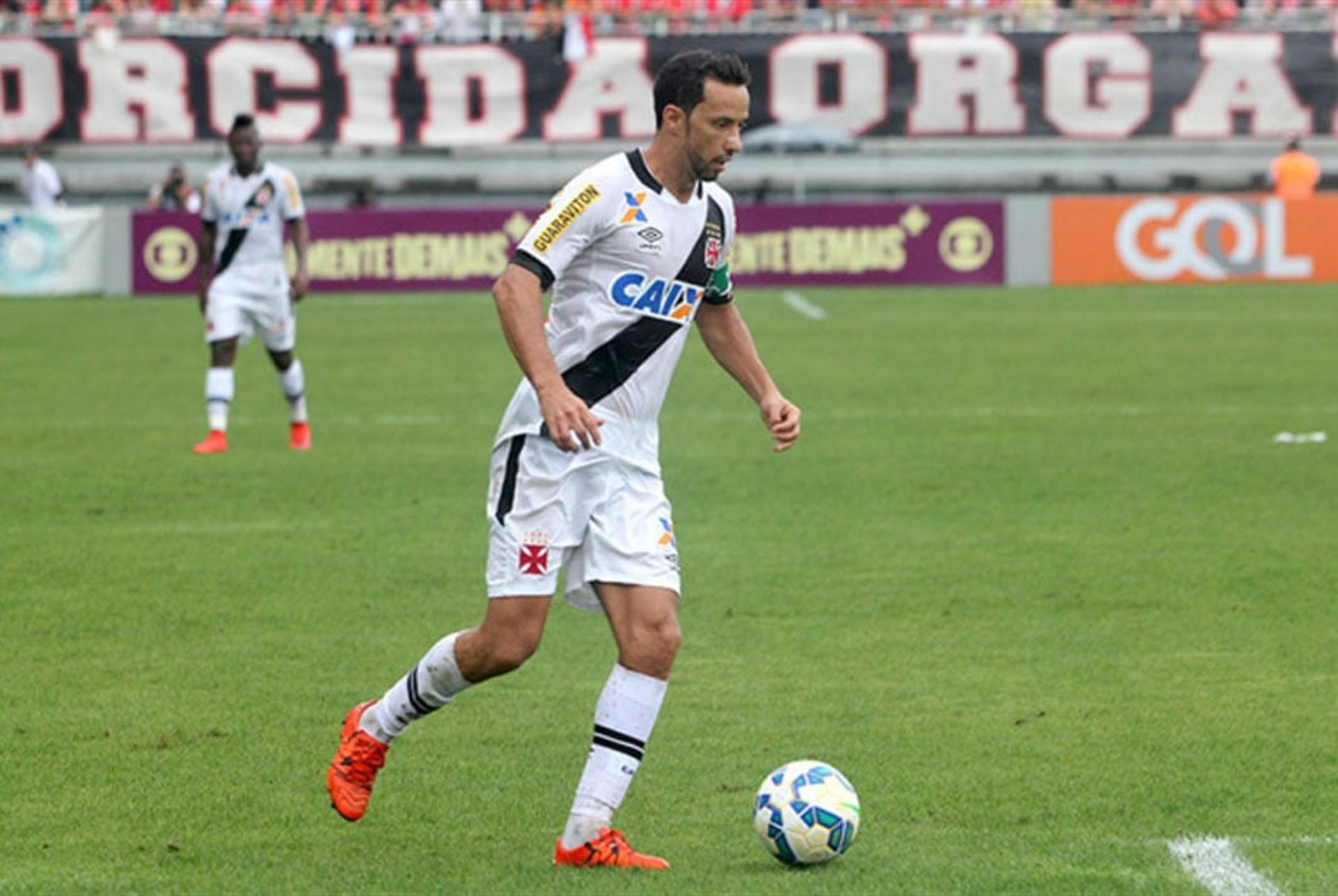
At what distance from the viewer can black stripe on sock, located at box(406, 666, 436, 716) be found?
6.29 meters

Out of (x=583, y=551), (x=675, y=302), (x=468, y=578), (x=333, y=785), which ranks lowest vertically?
(x=468, y=578)

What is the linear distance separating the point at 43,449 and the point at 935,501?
6.76 meters

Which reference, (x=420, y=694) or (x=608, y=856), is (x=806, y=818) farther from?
(x=420, y=694)

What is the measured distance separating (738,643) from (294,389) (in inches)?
293

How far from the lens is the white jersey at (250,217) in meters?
15.8

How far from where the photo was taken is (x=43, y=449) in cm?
1620

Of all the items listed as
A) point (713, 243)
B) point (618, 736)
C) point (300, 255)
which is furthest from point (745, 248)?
point (618, 736)

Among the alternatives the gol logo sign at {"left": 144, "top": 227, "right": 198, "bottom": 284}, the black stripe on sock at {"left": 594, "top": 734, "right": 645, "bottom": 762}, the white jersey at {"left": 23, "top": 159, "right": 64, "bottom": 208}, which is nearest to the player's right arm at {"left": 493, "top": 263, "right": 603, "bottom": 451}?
the black stripe on sock at {"left": 594, "top": 734, "right": 645, "bottom": 762}

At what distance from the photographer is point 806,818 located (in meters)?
5.81

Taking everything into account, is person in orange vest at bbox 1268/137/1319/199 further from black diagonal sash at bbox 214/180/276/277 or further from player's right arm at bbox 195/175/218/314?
player's right arm at bbox 195/175/218/314

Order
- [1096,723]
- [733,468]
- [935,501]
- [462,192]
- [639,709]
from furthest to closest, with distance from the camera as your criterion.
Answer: [462,192], [733,468], [935,501], [1096,723], [639,709]

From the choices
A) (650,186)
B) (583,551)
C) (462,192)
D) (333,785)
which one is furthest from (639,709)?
(462,192)

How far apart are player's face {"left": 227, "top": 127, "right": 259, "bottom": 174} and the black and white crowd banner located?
28.5m

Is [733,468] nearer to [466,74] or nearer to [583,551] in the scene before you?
[583,551]
